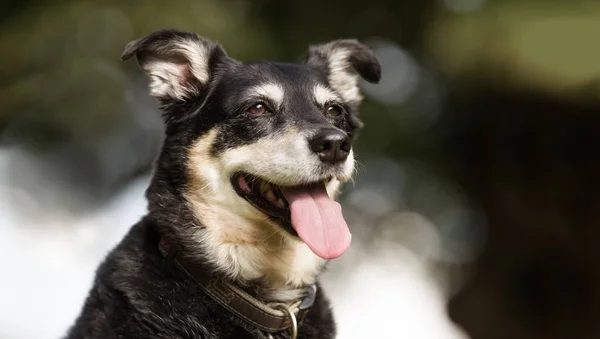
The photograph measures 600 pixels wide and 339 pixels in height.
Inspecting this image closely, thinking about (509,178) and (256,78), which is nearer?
(256,78)

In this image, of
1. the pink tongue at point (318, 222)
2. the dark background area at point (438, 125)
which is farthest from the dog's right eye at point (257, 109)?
the dark background area at point (438, 125)

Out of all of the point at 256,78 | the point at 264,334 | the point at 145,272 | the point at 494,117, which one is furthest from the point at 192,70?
the point at 494,117

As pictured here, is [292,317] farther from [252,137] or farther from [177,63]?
[177,63]

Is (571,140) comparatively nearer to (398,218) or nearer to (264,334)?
(398,218)

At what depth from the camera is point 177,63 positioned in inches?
178

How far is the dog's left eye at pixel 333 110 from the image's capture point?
4.52 meters

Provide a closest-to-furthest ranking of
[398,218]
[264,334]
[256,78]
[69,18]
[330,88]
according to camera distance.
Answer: [264,334] → [256,78] → [330,88] → [69,18] → [398,218]

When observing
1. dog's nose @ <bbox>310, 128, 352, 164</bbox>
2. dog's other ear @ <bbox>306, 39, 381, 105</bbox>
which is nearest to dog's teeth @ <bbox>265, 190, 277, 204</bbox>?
dog's nose @ <bbox>310, 128, 352, 164</bbox>

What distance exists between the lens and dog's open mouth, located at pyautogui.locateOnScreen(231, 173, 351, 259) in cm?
387

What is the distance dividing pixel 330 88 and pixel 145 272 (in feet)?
5.22

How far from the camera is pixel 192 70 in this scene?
177 inches

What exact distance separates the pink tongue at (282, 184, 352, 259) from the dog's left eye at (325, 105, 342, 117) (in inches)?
24.4

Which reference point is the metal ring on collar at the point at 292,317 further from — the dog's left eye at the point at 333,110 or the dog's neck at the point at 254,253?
the dog's left eye at the point at 333,110

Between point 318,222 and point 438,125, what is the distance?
26.9 feet
